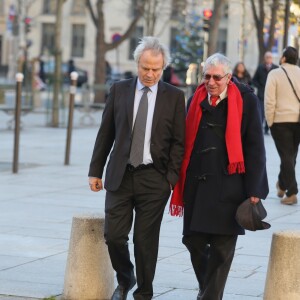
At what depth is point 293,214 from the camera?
12.5m

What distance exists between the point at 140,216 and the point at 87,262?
64cm

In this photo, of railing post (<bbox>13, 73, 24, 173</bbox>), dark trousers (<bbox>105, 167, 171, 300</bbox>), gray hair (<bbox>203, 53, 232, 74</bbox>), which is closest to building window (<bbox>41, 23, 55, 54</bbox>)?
railing post (<bbox>13, 73, 24, 173</bbox>)

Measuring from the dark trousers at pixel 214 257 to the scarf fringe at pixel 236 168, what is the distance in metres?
0.42

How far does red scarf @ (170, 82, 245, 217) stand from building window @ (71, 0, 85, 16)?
2808 inches

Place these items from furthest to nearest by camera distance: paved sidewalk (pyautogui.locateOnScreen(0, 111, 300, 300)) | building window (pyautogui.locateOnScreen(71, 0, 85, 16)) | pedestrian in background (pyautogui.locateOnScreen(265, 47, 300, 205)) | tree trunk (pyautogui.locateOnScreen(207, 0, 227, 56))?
building window (pyautogui.locateOnScreen(71, 0, 85, 16)) → tree trunk (pyautogui.locateOnScreen(207, 0, 227, 56)) → pedestrian in background (pyautogui.locateOnScreen(265, 47, 300, 205)) → paved sidewalk (pyautogui.locateOnScreen(0, 111, 300, 300))

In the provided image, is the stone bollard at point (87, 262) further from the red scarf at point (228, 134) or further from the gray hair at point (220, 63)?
the gray hair at point (220, 63)

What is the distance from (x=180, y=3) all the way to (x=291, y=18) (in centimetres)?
2139

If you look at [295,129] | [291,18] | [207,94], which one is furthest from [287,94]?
[291,18]

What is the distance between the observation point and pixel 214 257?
23.8ft

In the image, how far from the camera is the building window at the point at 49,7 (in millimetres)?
78719

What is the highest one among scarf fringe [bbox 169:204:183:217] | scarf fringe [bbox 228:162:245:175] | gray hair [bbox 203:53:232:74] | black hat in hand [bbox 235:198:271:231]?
gray hair [bbox 203:53:232:74]

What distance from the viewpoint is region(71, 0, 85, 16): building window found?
7812 cm

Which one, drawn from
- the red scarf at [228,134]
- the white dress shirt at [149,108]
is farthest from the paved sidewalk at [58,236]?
the white dress shirt at [149,108]

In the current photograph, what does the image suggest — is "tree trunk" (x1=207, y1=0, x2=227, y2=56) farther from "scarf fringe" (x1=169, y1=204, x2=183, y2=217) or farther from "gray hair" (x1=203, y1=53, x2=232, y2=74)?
"gray hair" (x1=203, y1=53, x2=232, y2=74)
